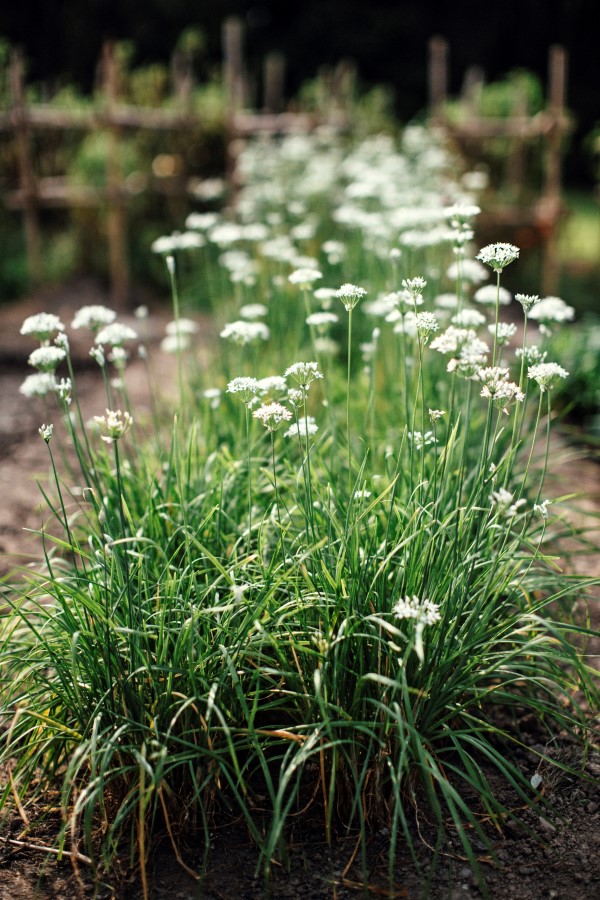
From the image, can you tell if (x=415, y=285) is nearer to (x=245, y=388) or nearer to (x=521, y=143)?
(x=245, y=388)

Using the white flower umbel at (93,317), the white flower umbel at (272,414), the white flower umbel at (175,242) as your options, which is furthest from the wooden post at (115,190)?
the white flower umbel at (272,414)

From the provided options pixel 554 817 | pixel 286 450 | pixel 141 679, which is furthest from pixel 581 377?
pixel 141 679

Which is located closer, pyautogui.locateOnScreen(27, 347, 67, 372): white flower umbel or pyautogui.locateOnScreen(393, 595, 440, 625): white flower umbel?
pyautogui.locateOnScreen(393, 595, 440, 625): white flower umbel

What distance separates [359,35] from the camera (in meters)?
20.7

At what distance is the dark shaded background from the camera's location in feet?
66.3

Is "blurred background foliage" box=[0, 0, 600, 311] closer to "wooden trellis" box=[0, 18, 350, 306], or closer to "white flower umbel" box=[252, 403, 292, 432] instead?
"wooden trellis" box=[0, 18, 350, 306]

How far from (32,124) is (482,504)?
7386 millimetres

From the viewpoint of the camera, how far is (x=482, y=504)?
2174 millimetres

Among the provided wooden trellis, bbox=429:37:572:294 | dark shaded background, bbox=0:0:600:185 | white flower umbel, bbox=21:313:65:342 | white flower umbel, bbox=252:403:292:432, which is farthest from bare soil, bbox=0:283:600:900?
dark shaded background, bbox=0:0:600:185

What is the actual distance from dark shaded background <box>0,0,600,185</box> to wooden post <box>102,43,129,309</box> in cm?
1263

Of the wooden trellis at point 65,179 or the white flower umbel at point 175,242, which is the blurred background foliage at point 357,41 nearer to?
the wooden trellis at point 65,179

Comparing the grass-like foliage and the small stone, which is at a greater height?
the grass-like foliage

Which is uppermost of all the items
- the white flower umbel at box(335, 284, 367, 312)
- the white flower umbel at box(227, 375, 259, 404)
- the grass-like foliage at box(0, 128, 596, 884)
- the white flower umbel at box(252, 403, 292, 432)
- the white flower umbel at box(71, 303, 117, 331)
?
the white flower umbel at box(335, 284, 367, 312)

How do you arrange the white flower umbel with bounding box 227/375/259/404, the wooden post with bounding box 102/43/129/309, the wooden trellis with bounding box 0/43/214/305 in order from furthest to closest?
the wooden post with bounding box 102/43/129/309, the wooden trellis with bounding box 0/43/214/305, the white flower umbel with bounding box 227/375/259/404
